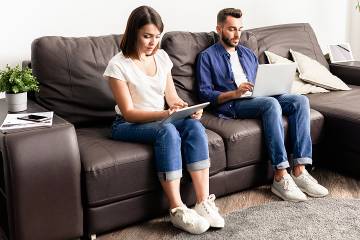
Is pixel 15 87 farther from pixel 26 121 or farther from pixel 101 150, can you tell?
pixel 101 150

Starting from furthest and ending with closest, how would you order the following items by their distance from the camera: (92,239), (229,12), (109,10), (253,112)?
(109,10) → (229,12) → (253,112) → (92,239)

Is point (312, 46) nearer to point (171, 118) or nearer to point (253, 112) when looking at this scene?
point (253, 112)

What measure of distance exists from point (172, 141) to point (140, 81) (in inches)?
13.8

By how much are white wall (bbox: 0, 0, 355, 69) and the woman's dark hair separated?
0.66 meters

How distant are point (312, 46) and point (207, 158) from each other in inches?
66.0

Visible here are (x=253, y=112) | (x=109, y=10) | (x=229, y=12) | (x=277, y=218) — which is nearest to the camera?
(x=277, y=218)

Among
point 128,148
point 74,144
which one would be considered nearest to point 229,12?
point 128,148

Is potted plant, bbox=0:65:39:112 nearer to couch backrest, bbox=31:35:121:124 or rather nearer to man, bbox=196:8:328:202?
couch backrest, bbox=31:35:121:124

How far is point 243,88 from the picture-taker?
97.3 inches

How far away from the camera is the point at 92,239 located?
6.70 feet

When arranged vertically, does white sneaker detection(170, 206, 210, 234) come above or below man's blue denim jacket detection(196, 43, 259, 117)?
below

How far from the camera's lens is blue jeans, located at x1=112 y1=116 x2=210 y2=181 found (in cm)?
204

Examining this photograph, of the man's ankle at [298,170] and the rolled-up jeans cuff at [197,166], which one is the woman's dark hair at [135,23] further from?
the man's ankle at [298,170]

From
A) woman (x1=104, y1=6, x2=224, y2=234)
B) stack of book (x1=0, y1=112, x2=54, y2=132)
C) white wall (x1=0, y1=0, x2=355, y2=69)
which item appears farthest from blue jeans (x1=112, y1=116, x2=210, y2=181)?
white wall (x1=0, y1=0, x2=355, y2=69)
